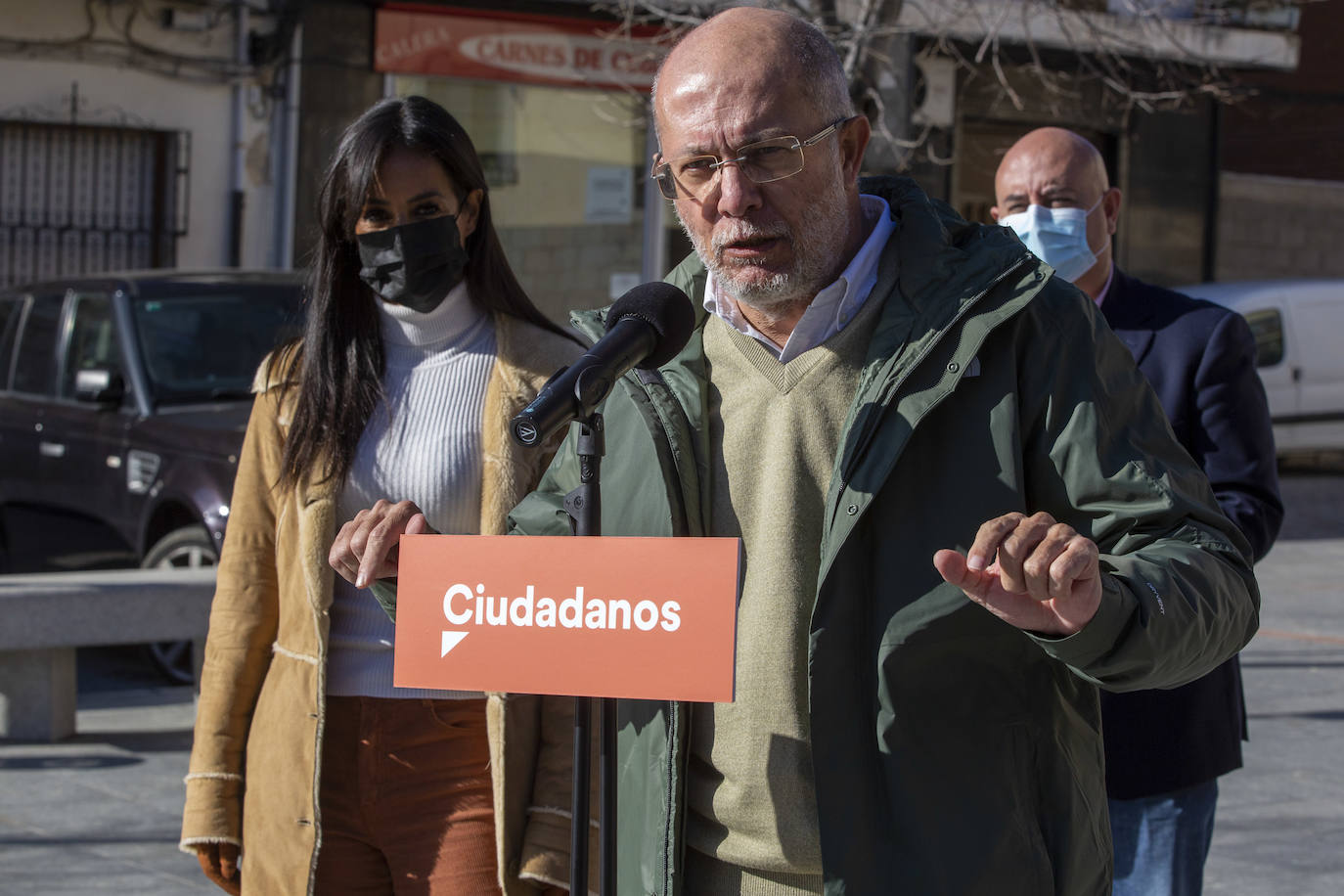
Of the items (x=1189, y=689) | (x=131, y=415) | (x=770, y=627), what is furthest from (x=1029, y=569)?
(x=131, y=415)

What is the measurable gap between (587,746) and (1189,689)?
1.73 m

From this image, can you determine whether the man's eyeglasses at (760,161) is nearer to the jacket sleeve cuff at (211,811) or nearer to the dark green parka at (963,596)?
the dark green parka at (963,596)

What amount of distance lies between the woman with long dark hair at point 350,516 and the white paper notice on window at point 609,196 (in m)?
13.1

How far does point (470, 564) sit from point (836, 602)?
1.55 ft

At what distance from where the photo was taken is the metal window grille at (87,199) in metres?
13.8

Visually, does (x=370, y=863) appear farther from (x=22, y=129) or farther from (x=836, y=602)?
(x=22, y=129)

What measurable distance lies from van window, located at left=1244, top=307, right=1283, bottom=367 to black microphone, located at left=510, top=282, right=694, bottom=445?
14184mm

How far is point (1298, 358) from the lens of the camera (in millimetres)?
15609

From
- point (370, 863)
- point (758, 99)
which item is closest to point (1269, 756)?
point (370, 863)

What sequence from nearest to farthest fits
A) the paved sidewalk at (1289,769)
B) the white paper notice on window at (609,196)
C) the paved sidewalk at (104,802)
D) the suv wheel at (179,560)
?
the paved sidewalk at (104,802) → the paved sidewalk at (1289,769) → the suv wheel at (179,560) → the white paper notice on window at (609,196)

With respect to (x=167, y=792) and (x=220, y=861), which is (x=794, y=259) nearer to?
(x=220, y=861)

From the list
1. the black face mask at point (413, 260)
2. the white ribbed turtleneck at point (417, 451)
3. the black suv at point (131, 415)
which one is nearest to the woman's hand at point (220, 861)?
the white ribbed turtleneck at point (417, 451)

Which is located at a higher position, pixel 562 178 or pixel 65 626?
pixel 562 178

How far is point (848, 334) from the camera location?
7.95 feet
